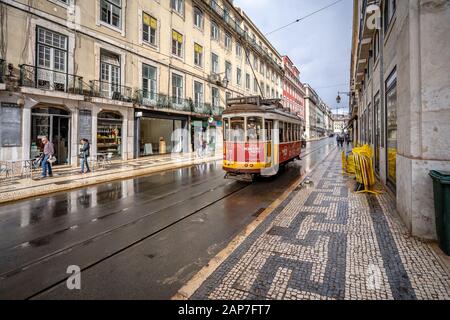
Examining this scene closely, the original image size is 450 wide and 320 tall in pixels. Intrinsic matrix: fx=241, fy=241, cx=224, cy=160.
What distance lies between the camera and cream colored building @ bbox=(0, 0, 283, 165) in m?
12.0

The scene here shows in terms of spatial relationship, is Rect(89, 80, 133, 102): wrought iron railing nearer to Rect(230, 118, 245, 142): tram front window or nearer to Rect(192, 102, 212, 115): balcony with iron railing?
Rect(192, 102, 212, 115): balcony with iron railing

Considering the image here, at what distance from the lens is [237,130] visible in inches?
382

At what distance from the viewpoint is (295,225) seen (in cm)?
492

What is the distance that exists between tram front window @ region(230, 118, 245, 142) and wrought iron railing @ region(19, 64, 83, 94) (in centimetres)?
1028

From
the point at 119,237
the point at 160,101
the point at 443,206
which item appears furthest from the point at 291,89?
the point at 119,237

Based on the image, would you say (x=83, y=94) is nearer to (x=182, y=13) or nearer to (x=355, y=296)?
(x=182, y=13)

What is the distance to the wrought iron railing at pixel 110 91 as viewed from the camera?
15.2 meters

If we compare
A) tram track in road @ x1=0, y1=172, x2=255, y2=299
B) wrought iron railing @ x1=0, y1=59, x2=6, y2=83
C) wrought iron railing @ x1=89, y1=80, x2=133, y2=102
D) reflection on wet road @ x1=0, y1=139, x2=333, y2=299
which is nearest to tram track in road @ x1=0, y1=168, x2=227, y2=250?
reflection on wet road @ x1=0, y1=139, x2=333, y2=299

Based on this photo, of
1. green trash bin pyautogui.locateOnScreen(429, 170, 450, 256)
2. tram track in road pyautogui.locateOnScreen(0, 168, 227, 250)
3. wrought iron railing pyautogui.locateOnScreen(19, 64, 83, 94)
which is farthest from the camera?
wrought iron railing pyautogui.locateOnScreen(19, 64, 83, 94)

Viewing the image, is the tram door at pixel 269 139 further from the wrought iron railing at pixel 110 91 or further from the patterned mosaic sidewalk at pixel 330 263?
the wrought iron railing at pixel 110 91

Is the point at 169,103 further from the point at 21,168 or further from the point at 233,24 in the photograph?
Result: the point at 233,24

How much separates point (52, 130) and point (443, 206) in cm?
1671

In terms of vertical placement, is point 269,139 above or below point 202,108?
below
